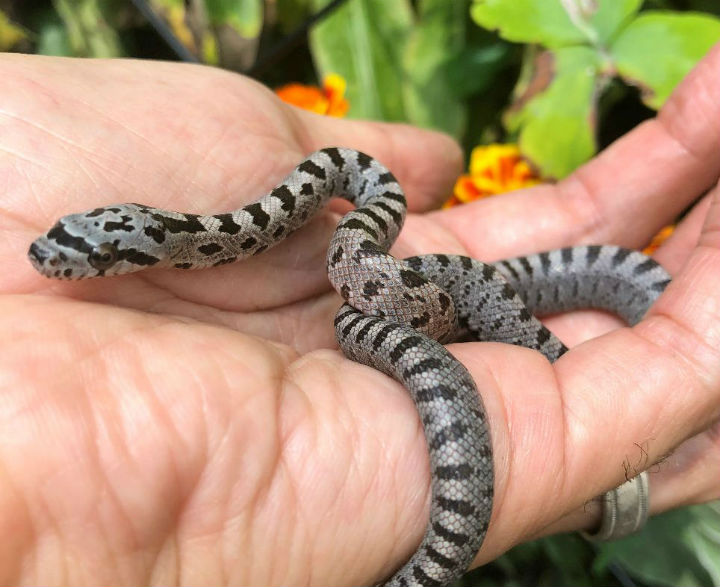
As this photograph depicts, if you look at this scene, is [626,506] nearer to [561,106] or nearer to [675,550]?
[675,550]

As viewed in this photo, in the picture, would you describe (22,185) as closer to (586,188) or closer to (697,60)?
(586,188)

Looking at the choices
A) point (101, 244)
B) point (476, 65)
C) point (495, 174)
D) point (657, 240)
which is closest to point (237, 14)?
point (476, 65)

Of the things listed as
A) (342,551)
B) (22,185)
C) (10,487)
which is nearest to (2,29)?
(22,185)

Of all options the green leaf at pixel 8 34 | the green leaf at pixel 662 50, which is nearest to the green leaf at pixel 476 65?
the green leaf at pixel 662 50

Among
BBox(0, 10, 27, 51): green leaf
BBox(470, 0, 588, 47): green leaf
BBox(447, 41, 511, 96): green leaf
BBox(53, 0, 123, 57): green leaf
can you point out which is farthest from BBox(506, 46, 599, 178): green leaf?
BBox(0, 10, 27, 51): green leaf

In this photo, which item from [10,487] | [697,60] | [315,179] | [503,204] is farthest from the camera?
[503,204]
